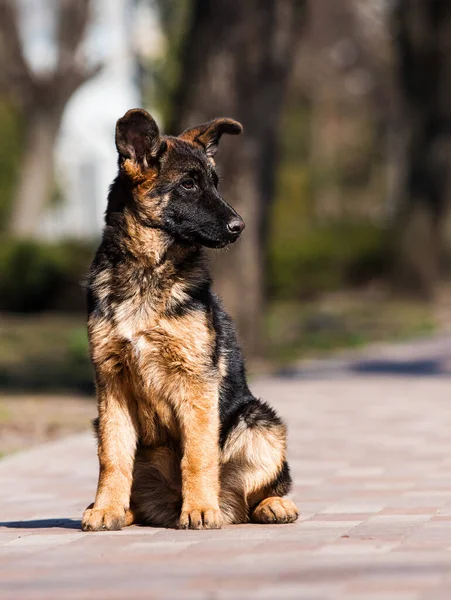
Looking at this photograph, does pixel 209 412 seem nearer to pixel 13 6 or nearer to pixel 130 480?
pixel 130 480

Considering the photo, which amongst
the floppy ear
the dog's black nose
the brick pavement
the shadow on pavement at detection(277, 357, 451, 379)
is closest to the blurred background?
the shadow on pavement at detection(277, 357, 451, 379)

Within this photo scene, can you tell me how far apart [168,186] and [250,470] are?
4.35 feet

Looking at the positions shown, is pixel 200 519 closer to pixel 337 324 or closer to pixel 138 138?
pixel 138 138

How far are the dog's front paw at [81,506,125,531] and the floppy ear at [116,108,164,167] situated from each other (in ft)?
5.05

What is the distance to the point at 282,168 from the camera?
4059 cm

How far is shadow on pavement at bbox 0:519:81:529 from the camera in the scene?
574 cm

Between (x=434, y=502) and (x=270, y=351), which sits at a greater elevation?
(x=270, y=351)

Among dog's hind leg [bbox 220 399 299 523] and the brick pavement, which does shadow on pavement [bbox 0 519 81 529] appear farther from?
dog's hind leg [bbox 220 399 299 523]

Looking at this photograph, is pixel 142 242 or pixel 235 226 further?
pixel 142 242

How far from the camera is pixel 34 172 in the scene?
26.5m

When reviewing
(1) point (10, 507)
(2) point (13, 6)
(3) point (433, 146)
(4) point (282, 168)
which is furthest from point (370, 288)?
(1) point (10, 507)

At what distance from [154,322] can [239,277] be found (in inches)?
353

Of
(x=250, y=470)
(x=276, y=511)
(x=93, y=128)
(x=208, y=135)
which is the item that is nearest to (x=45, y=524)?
(x=250, y=470)

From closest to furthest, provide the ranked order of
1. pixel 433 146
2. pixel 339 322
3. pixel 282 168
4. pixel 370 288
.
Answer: pixel 339 322 → pixel 433 146 → pixel 370 288 → pixel 282 168
